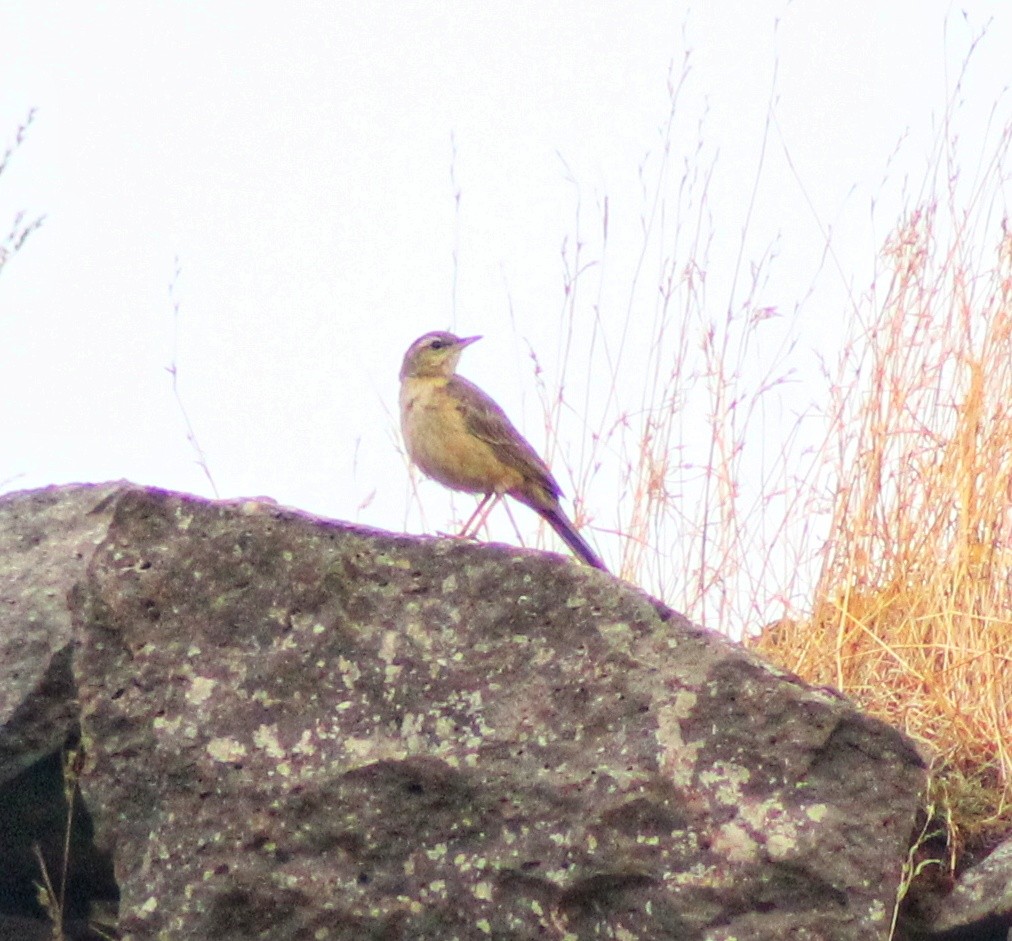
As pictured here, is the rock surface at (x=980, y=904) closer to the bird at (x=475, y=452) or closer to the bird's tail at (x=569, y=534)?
the bird's tail at (x=569, y=534)

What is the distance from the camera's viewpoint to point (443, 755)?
4.33 m

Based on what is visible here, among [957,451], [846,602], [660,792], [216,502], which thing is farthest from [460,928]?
[957,451]

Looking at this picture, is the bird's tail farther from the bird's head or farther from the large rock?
the large rock

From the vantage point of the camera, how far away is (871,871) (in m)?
4.29

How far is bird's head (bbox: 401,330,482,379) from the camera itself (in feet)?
24.7

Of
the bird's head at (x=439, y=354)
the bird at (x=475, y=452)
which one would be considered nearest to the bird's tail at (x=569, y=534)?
the bird at (x=475, y=452)

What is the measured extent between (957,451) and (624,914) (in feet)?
8.32

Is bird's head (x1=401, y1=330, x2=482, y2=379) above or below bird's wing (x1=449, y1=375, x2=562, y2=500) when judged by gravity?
above

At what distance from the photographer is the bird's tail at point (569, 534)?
6.75 metres

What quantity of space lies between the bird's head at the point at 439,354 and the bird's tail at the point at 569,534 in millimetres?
848

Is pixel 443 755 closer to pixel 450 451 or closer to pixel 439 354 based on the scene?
pixel 450 451

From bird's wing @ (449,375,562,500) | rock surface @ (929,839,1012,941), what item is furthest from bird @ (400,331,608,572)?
rock surface @ (929,839,1012,941)

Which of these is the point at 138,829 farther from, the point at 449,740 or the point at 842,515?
the point at 842,515

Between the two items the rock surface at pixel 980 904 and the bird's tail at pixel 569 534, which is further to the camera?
the bird's tail at pixel 569 534
